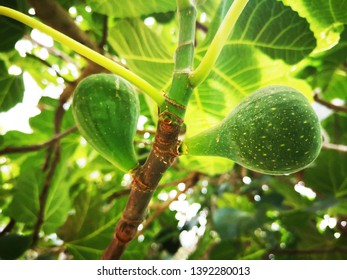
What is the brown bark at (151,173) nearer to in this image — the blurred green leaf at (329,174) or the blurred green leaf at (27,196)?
the blurred green leaf at (27,196)

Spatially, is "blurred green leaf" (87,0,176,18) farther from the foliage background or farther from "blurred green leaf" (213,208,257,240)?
"blurred green leaf" (213,208,257,240)

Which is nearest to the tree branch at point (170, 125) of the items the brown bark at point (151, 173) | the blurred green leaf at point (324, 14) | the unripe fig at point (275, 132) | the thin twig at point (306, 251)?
the brown bark at point (151, 173)

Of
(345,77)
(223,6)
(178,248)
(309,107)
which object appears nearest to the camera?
(309,107)

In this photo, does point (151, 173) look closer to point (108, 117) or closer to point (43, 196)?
point (108, 117)

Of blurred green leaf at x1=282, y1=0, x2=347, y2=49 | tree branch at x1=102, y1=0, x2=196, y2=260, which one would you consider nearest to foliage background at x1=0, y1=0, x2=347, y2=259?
blurred green leaf at x1=282, y1=0, x2=347, y2=49

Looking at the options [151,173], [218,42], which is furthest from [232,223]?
[218,42]
